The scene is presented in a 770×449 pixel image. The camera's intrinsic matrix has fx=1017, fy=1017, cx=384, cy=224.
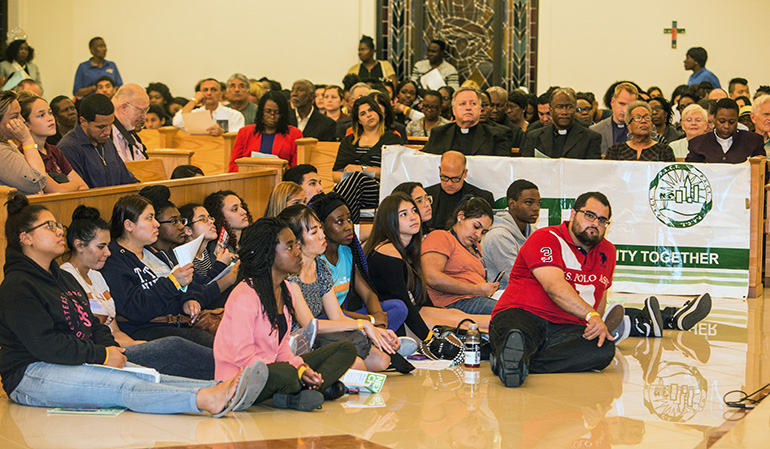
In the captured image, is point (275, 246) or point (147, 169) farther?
point (147, 169)

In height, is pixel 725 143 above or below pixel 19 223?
above

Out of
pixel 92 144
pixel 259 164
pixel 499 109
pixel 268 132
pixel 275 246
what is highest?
pixel 499 109

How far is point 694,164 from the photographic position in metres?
8.23

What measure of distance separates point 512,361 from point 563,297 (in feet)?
1.84

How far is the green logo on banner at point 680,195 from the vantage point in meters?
8.23

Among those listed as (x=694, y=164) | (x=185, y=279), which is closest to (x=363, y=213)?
(x=694, y=164)

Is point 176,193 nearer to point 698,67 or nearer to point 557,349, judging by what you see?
point 557,349

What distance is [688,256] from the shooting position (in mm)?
8258

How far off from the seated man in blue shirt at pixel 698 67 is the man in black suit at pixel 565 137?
6103 millimetres

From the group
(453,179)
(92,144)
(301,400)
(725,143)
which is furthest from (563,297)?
(725,143)

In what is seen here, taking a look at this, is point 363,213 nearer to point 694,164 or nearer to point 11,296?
point 694,164

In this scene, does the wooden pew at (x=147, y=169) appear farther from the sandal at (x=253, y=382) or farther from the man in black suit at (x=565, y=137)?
the sandal at (x=253, y=382)

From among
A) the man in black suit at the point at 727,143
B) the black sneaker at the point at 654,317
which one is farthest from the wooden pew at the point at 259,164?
the man in black suit at the point at 727,143

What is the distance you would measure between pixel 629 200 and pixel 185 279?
420 cm
